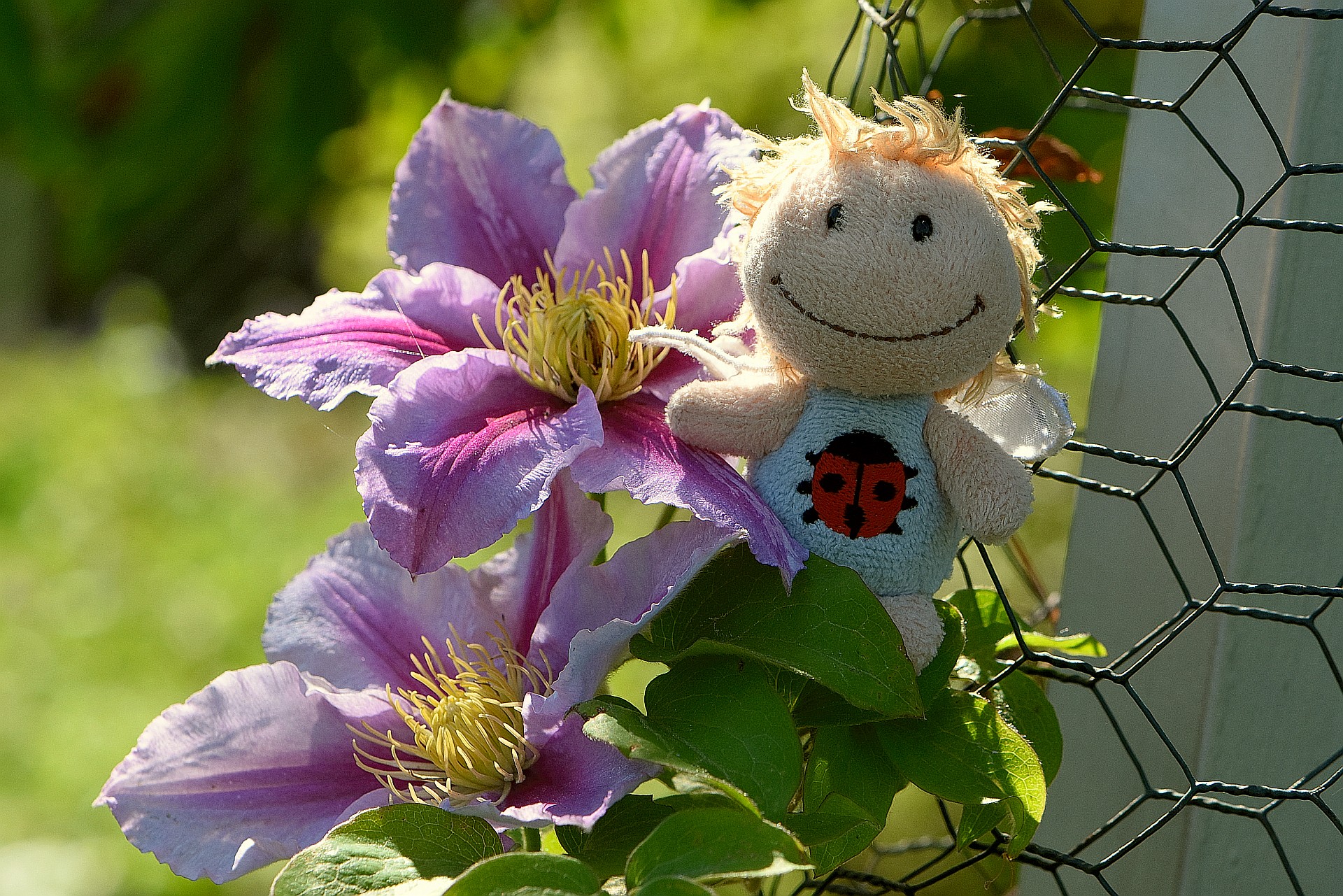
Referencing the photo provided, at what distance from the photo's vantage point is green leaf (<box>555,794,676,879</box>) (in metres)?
0.41

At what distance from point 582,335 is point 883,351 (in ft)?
0.40

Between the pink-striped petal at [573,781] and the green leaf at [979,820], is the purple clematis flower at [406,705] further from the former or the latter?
the green leaf at [979,820]

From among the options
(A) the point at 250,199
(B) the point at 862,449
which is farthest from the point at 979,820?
(A) the point at 250,199

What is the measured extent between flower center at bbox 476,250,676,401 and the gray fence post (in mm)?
208

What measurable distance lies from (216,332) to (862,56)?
412 cm

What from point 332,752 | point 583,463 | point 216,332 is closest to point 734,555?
point 583,463

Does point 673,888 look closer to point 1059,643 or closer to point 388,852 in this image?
point 388,852

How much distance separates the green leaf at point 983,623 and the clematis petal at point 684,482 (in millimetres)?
139

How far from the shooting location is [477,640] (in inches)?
19.4

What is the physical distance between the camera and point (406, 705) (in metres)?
0.47

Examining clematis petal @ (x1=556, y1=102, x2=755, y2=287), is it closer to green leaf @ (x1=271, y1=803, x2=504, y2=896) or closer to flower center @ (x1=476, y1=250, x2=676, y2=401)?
flower center @ (x1=476, y1=250, x2=676, y2=401)

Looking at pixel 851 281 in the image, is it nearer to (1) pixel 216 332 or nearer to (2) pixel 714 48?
(2) pixel 714 48

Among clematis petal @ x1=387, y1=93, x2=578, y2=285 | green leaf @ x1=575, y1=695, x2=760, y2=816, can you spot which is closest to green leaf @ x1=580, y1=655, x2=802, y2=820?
green leaf @ x1=575, y1=695, x2=760, y2=816

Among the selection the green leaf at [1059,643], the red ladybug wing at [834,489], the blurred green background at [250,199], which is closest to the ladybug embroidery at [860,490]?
the red ladybug wing at [834,489]
